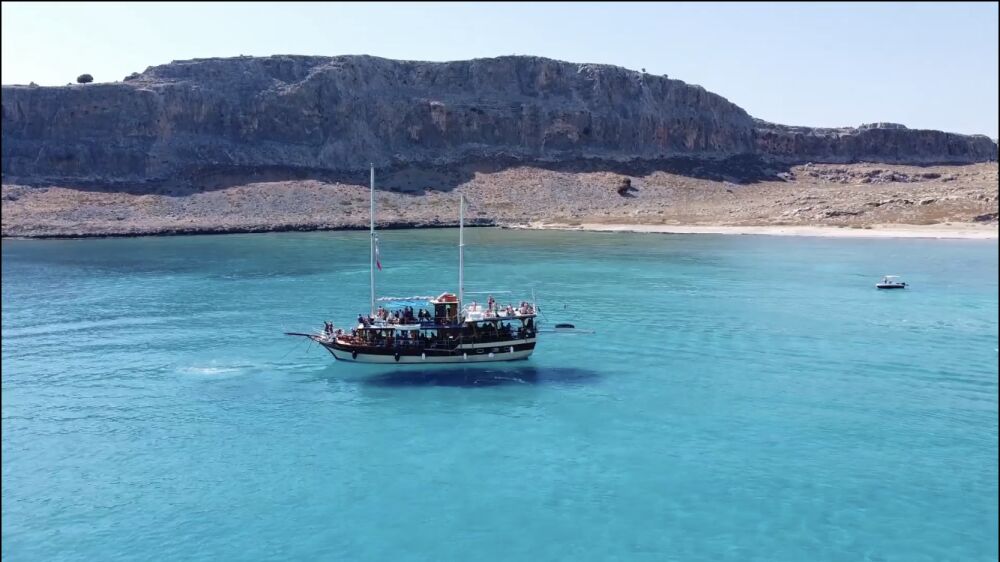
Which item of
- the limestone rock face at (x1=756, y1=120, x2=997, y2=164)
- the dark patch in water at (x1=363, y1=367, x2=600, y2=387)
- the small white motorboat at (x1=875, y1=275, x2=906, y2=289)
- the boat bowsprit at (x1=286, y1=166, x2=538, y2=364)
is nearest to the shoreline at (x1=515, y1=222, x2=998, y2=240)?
the small white motorboat at (x1=875, y1=275, x2=906, y2=289)

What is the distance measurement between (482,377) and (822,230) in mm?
86748

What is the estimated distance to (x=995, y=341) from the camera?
4753 centimetres

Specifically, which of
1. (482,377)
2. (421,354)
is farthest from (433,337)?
(482,377)

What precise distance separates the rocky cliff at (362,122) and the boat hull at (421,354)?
102120mm

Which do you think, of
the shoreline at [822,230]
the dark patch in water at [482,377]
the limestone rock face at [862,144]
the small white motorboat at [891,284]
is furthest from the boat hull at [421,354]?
the limestone rock face at [862,144]

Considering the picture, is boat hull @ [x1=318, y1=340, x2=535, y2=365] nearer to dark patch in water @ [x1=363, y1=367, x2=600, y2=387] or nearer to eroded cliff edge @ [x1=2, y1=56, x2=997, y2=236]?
dark patch in water @ [x1=363, y1=367, x2=600, y2=387]

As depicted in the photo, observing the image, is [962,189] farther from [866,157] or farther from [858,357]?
[858,357]

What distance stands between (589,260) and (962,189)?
81.1 metres

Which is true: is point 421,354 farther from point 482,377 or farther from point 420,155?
point 420,155

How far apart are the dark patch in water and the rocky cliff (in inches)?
4101

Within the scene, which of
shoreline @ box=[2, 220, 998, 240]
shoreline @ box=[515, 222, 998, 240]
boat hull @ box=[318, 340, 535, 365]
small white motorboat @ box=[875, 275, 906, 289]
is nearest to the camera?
boat hull @ box=[318, 340, 535, 365]

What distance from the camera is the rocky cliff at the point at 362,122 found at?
13138 centimetres

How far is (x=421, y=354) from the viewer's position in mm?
42969

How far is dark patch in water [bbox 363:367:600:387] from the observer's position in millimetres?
41031
